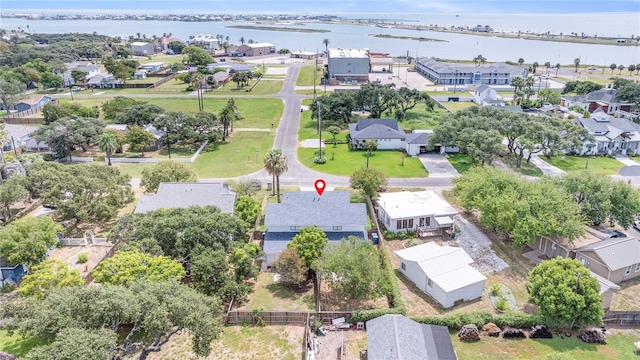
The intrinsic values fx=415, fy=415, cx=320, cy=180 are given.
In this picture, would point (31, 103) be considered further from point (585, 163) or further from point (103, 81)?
point (585, 163)

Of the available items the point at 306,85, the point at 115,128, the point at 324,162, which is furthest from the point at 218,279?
the point at 306,85

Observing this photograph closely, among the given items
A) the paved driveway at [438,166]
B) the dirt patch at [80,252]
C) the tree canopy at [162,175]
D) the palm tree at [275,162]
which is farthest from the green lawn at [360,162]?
the dirt patch at [80,252]

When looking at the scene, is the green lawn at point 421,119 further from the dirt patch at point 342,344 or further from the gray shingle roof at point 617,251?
the dirt patch at point 342,344

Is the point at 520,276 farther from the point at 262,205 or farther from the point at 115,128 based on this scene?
the point at 115,128

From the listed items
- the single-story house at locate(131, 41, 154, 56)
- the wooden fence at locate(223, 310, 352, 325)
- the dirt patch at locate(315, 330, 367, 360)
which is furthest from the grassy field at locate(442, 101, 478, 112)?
the single-story house at locate(131, 41, 154, 56)

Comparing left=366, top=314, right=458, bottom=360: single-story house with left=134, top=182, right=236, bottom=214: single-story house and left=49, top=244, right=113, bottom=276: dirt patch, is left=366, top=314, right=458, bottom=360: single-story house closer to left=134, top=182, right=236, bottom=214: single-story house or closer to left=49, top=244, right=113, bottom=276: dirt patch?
left=134, top=182, right=236, bottom=214: single-story house

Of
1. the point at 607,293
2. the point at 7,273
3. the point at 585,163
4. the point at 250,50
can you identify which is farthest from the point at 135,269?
the point at 250,50
